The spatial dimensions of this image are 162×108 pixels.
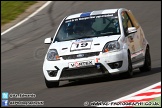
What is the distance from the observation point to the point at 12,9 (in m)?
26.7

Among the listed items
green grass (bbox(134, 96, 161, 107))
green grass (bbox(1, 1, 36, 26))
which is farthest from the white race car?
green grass (bbox(1, 1, 36, 26))

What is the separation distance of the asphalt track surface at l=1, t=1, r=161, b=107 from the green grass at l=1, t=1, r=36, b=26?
0.96 m

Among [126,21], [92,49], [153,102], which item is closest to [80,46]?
[92,49]

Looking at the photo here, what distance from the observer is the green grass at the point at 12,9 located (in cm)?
2551

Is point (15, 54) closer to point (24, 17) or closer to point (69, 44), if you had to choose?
point (24, 17)

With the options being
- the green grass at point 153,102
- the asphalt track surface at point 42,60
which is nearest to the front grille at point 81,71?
the asphalt track surface at point 42,60

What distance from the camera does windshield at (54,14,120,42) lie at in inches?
503

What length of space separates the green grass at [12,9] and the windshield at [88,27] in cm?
1204

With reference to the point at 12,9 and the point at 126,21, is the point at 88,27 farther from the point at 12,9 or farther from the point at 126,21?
the point at 12,9

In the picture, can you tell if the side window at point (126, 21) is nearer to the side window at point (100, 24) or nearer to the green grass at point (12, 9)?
the side window at point (100, 24)

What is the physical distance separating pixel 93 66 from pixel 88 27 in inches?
54.6

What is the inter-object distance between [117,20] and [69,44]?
4.58ft

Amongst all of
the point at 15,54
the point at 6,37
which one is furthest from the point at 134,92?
the point at 6,37

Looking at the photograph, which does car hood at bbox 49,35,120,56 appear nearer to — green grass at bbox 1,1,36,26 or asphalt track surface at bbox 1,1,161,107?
asphalt track surface at bbox 1,1,161,107
